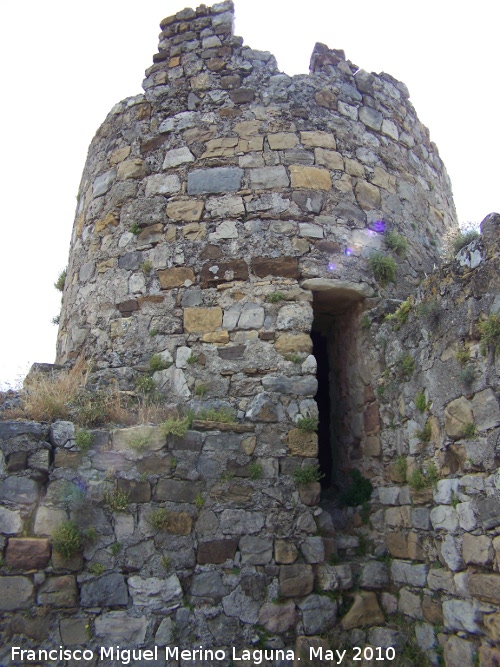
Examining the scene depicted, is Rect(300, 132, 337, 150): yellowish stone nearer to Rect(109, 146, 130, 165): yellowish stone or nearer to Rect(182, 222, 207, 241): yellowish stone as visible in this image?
Rect(182, 222, 207, 241): yellowish stone

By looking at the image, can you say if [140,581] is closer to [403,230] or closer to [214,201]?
[214,201]

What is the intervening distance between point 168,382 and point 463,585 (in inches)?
109

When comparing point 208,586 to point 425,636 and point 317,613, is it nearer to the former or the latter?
point 317,613

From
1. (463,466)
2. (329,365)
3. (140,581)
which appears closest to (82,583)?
(140,581)

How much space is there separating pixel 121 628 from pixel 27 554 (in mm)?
817

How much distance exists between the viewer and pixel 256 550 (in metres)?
4.73

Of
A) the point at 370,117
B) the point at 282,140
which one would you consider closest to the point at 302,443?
the point at 282,140

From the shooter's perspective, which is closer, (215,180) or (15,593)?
(15,593)

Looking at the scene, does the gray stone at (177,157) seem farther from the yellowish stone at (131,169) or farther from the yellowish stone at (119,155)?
A: the yellowish stone at (119,155)

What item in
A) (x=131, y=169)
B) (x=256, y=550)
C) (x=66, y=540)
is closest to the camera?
(x=66, y=540)

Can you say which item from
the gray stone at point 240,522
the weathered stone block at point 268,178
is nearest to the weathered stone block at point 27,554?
the gray stone at point 240,522

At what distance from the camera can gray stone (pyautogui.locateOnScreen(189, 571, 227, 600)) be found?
4.55 meters

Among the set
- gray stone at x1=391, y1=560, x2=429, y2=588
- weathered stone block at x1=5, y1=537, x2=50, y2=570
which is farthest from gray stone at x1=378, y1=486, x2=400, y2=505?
weathered stone block at x1=5, y1=537, x2=50, y2=570

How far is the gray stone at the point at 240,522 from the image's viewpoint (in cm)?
477
